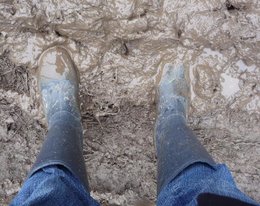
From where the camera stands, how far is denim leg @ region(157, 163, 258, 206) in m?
1.06

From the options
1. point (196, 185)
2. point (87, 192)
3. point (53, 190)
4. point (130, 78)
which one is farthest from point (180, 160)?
point (130, 78)

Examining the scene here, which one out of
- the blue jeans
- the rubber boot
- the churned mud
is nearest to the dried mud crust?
the churned mud

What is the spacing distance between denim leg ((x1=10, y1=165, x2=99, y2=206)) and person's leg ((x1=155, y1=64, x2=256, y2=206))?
0.25 meters

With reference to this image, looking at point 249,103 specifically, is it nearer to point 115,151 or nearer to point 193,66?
point 193,66

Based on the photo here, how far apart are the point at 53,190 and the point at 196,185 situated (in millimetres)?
410

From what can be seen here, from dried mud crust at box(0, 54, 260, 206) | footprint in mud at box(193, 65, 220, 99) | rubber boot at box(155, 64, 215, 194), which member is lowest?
dried mud crust at box(0, 54, 260, 206)

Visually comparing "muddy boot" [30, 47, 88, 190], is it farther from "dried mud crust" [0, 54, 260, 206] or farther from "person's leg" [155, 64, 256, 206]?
"person's leg" [155, 64, 256, 206]

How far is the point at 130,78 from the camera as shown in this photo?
1.64 metres

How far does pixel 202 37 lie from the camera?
158cm

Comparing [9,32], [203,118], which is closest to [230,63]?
[203,118]

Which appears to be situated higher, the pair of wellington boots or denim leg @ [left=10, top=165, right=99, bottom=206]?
the pair of wellington boots

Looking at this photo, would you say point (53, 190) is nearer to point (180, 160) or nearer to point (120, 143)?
point (180, 160)

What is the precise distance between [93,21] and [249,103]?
0.76 m

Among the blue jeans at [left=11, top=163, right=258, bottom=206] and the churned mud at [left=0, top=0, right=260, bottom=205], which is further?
the churned mud at [left=0, top=0, right=260, bottom=205]
